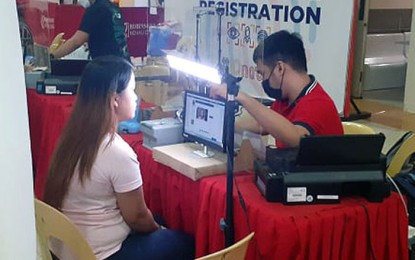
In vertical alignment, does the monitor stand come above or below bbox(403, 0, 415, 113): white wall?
above

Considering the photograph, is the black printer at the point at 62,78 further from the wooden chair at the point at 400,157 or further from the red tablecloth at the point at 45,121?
the wooden chair at the point at 400,157

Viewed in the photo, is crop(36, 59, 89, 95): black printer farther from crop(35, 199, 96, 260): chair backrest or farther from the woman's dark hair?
crop(35, 199, 96, 260): chair backrest

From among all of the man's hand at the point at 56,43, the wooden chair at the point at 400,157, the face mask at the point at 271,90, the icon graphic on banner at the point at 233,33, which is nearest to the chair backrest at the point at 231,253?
the face mask at the point at 271,90

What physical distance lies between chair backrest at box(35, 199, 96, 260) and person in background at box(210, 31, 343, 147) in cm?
77

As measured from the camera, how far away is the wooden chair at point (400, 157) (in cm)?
284

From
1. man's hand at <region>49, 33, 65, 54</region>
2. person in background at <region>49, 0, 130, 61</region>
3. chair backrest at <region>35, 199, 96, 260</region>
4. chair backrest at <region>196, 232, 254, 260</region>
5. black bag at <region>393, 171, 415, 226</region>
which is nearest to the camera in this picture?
chair backrest at <region>196, 232, 254, 260</region>

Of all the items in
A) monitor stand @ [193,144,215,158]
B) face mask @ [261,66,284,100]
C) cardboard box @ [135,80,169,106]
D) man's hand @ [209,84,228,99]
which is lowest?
monitor stand @ [193,144,215,158]

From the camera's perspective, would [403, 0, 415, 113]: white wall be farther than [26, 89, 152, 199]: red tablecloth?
Yes

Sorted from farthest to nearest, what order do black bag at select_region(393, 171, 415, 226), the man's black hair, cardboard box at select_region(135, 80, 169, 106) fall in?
cardboard box at select_region(135, 80, 169, 106) < black bag at select_region(393, 171, 415, 226) < the man's black hair

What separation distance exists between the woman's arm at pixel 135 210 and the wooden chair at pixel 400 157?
139cm

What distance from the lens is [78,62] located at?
3.76m

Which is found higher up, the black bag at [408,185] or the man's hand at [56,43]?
the man's hand at [56,43]

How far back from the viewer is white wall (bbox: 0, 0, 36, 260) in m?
0.80

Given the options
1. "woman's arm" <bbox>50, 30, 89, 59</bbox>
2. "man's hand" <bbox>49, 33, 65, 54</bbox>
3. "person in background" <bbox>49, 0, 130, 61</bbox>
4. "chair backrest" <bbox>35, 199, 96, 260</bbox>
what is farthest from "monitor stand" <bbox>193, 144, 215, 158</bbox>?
"man's hand" <bbox>49, 33, 65, 54</bbox>
